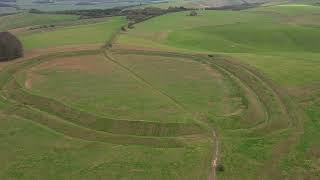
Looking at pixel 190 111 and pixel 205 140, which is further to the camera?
pixel 190 111

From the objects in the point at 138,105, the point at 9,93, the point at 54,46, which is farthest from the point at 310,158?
the point at 54,46

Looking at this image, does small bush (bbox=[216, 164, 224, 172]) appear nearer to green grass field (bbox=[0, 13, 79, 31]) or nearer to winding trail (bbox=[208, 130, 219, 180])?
winding trail (bbox=[208, 130, 219, 180])

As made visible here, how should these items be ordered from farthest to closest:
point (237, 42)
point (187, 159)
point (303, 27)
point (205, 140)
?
point (303, 27) < point (237, 42) < point (205, 140) < point (187, 159)

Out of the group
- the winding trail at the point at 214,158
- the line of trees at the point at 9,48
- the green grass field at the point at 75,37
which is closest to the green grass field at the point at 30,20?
the green grass field at the point at 75,37

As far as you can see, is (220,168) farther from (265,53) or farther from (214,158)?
(265,53)

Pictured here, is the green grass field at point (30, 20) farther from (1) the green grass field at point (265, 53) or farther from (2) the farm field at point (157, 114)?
(2) the farm field at point (157, 114)

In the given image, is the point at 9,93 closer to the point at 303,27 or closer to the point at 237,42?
the point at 237,42
